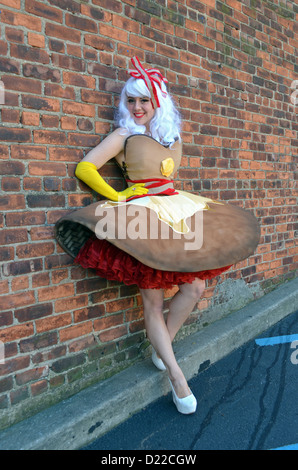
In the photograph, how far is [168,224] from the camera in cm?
204

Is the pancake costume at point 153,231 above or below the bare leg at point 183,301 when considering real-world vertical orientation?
above

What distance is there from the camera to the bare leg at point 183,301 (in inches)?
94.7

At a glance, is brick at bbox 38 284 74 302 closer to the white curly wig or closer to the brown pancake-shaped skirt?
the brown pancake-shaped skirt

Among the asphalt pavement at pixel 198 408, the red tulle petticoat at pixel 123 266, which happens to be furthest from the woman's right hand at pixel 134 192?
the asphalt pavement at pixel 198 408

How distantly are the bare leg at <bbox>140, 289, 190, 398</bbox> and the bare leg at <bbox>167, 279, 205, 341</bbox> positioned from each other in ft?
0.48

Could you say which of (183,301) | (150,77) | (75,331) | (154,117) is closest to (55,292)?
(75,331)

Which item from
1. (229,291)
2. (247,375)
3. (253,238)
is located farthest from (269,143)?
(247,375)

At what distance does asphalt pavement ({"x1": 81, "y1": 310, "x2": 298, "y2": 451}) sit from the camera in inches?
79.0

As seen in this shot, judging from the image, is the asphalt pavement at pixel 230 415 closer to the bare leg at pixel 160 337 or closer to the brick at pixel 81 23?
the bare leg at pixel 160 337

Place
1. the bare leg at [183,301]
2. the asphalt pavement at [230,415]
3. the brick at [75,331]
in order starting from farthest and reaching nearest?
the bare leg at [183,301] < the brick at [75,331] < the asphalt pavement at [230,415]

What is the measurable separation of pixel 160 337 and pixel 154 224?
69cm

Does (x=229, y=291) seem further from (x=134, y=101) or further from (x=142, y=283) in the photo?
(x=134, y=101)

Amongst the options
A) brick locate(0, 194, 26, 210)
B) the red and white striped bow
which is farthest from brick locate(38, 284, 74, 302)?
the red and white striped bow

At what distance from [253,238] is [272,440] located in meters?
1.04
